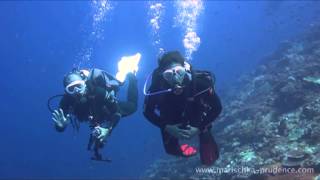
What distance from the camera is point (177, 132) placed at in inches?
199

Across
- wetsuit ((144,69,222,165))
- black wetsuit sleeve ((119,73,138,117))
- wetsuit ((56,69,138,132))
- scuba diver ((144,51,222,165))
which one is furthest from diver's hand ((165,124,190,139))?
black wetsuit sleeve ((119,73,138,117))

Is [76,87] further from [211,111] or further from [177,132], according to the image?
[211,111]

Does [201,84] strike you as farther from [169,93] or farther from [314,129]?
[314,129]

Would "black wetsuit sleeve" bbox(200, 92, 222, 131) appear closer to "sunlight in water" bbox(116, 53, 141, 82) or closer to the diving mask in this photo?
the diving mask

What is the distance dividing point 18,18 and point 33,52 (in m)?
13.2

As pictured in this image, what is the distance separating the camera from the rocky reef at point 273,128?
30.9ft

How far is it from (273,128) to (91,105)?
25.4ft

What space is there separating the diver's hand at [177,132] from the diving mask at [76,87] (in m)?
2.03

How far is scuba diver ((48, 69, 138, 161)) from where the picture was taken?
20.9 feet

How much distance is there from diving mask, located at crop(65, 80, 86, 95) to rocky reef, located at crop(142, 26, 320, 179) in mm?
5044

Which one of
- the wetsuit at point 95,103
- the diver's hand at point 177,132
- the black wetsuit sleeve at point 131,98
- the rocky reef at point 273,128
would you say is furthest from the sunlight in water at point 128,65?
the rocky reef at point 273,128

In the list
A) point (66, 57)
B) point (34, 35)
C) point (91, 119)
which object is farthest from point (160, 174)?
point (66, 57)

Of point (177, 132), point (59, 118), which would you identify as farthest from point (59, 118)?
point (177, 132)

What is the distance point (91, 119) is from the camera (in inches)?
256
